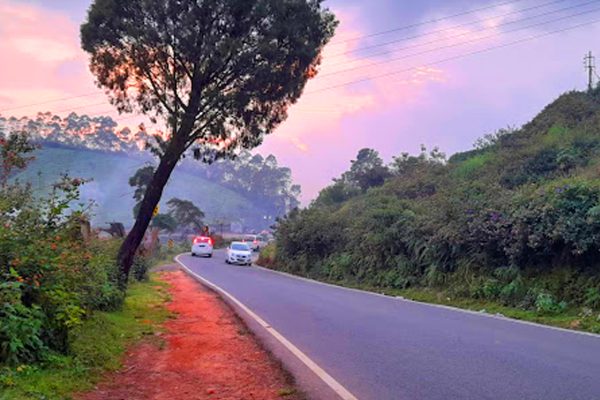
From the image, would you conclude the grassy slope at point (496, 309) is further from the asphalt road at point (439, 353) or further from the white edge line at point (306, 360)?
the white edge line at point (306, 360)

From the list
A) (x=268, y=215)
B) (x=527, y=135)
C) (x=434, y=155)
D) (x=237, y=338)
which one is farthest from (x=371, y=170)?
(x=268, y=215)

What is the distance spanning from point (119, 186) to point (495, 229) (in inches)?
3920

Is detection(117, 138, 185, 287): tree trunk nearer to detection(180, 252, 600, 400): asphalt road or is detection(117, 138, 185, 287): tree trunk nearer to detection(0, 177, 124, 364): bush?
Answer: detection(180, 252, 600, 400): asphalt road

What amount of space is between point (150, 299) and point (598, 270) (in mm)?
11202

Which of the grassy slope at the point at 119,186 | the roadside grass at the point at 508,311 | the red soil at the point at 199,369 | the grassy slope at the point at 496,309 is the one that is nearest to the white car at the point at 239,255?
the grassy slope at the point at 496,309

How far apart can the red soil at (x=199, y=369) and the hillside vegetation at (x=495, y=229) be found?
301 inches

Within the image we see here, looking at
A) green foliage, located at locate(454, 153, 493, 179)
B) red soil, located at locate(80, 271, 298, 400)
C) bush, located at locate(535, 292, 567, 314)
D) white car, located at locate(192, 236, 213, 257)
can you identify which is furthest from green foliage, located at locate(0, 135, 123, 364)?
white car, located at locate(192, 236, 213, 257)

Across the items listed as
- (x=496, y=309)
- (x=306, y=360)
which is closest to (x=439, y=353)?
(x=306, y=360)

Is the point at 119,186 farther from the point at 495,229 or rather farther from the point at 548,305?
the point at 548,305

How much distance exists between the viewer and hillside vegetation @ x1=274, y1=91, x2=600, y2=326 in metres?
14.7

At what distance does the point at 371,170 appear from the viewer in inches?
2392

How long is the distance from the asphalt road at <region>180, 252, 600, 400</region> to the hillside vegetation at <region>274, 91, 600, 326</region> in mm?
2660

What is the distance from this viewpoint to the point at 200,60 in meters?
14.5

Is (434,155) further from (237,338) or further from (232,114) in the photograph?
(237,338)
